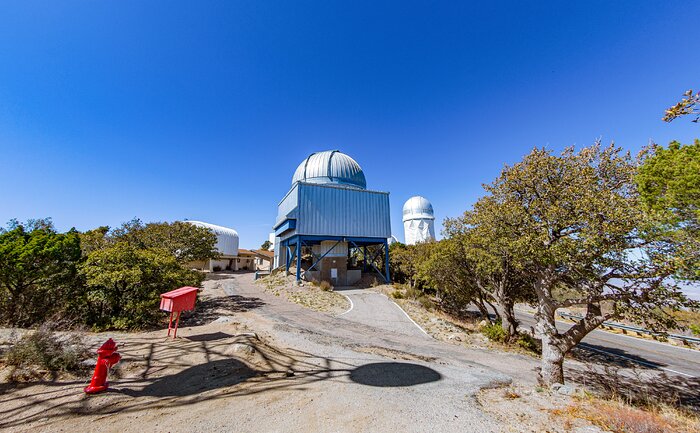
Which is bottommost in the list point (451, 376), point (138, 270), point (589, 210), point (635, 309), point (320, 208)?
point (451, 376)

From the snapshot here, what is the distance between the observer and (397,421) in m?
4.34

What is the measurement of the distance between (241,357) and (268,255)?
52632 mm

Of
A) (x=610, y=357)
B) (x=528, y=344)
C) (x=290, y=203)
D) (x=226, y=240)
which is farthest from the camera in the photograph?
(x=226, y=240)

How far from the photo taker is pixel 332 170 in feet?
99.1

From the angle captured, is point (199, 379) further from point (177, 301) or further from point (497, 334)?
point (497, 334)

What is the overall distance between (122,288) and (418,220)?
2107 inches

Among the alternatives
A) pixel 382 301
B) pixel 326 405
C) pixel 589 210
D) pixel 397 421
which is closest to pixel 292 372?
pixel 326 405

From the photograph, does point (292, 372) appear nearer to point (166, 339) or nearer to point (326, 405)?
point (326, 405)

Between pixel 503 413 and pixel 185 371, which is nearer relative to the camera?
pixel 503 413

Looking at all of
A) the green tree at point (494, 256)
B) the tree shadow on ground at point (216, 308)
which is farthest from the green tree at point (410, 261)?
the tree shadow on ground at point (216, 308)

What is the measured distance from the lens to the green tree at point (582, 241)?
6.83 metres

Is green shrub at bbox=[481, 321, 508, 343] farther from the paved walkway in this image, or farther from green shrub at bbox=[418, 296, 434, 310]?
green shrub at bbox=[418, 296, 434, 310]

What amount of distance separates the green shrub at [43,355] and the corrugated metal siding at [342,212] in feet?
64.4

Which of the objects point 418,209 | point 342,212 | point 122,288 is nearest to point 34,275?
point 122,288
